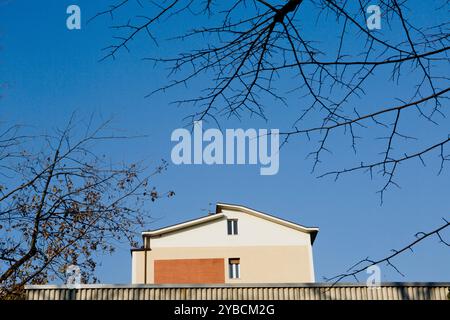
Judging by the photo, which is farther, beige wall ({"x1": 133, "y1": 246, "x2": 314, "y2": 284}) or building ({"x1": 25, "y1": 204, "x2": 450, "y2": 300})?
beige wall ({"x1": 133, "y1": 246, "x2": 314, "y2": 284})

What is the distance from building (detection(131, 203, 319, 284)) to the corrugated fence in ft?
49.7

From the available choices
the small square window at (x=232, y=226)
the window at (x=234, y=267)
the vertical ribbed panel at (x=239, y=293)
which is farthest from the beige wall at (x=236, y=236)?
the vertical ribbed panel at (x=239, y=293)

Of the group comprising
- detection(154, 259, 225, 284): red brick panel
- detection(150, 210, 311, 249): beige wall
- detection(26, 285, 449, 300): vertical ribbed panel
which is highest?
detection(150, 210, 311, 249): beige wall

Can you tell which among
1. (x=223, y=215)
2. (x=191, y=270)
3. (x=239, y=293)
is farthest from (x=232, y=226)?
(x=239, y=293)

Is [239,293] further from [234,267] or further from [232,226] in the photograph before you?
[232,226]

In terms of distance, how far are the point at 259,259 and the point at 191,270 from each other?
3.87m

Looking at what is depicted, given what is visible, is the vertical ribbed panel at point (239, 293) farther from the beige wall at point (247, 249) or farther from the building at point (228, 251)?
the beige wall at point (247, 249)

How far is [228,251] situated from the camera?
3225cm

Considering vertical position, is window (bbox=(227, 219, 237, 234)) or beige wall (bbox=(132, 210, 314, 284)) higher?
window (bbox=(227, 219, 237, 234))

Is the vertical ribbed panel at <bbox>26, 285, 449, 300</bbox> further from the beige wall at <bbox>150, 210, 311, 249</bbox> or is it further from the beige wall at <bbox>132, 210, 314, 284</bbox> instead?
the beige wall at <bbox>150, 210, 311, 249</bbox>

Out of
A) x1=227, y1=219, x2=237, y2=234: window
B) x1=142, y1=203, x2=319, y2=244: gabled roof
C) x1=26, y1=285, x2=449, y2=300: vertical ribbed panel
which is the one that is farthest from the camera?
x1=227, y1=219, x2=237, y2=234: window

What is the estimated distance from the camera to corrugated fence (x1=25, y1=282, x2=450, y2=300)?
51.4 feet

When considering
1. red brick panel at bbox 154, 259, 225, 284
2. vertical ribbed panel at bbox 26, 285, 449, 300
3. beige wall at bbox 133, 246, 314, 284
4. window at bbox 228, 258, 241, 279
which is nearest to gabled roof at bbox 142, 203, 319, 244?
beige wall at bbox 133, 246, 314, 284
